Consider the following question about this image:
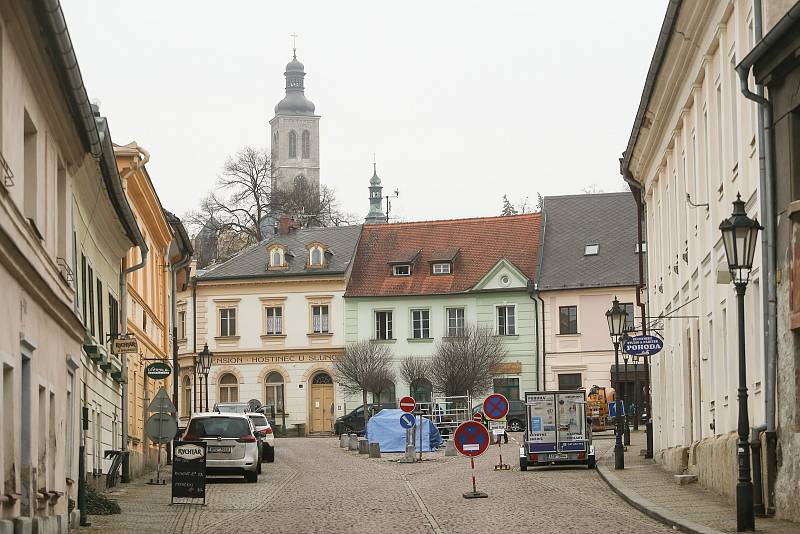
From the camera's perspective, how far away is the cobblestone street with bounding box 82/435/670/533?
2133 centimetres

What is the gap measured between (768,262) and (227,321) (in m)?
61.7

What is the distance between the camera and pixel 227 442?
1339 inches

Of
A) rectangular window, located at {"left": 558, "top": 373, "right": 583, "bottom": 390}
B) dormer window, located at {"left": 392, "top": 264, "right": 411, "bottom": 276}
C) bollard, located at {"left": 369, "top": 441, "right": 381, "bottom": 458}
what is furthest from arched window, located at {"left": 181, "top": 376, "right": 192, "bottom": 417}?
bollard, located at {"left": 369, "top": 441, "right": 381, "bottom": 458}

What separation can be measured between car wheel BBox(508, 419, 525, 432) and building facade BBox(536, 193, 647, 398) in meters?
8.85

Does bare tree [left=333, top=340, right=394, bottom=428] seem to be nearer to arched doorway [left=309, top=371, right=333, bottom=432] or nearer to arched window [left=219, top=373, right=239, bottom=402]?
arched doorway [left=309, top=371, right=333, bottom=432]

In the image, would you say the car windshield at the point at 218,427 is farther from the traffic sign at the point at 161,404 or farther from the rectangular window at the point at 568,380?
the rectangular window at the point at 568,380

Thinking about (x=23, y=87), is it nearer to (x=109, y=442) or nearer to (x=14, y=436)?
(x=14, y=436)

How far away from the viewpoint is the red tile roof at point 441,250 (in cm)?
7744

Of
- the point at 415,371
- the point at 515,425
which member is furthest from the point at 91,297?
the point at 415,371

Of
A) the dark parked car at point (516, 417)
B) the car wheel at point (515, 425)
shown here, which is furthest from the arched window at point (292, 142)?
the car wheel at point (515, 425)

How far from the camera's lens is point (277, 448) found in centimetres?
5603

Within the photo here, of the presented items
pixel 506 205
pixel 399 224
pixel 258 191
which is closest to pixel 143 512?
pixel 399 224

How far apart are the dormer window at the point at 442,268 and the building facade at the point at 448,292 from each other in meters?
0.05

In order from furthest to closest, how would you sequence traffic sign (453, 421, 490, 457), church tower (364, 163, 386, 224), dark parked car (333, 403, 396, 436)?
church tower (364, 163, 386, 224) → dark parked car (333, 403, 396, 436) → traffic sign (453, 421, 490, 457)
